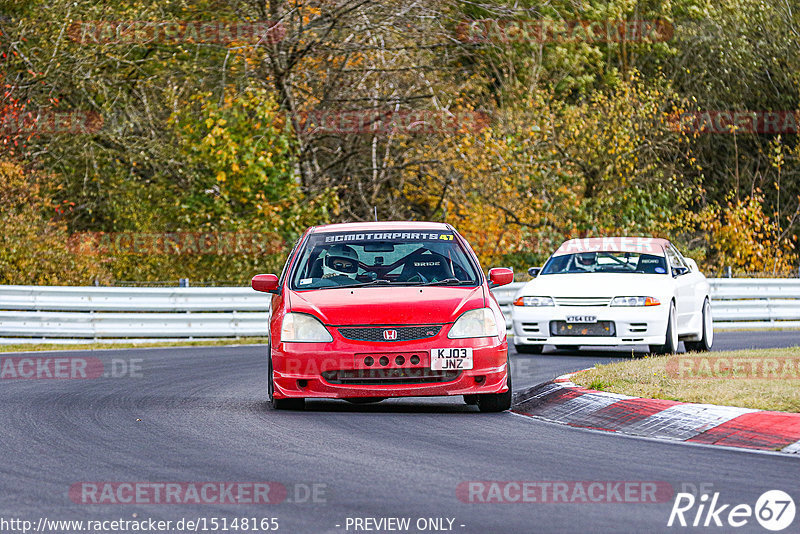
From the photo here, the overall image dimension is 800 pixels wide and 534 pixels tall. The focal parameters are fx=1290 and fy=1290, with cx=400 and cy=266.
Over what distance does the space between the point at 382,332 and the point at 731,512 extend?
4518mm

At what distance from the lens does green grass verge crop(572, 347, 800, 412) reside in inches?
396

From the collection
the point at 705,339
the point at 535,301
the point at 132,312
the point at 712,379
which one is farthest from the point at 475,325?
the point at 132,312

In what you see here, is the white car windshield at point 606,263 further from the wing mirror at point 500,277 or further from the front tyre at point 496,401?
the front tyre at point 496,401

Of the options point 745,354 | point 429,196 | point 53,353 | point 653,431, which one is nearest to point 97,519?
point 653,431

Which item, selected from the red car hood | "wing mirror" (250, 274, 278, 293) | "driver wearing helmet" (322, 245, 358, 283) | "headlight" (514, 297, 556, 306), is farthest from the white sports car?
"wing mirror" (250, 274, 278, 293)

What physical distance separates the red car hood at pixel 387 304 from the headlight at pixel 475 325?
0.05 meters

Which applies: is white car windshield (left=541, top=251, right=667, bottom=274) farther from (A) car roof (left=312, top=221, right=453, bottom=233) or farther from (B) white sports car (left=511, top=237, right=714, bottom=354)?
(A) car roof (left=312, top=221, right=453, bottom=233)

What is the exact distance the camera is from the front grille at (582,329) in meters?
16.5

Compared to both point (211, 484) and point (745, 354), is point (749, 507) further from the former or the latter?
point (745, 354)

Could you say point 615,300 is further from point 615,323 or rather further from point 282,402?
point 282,402

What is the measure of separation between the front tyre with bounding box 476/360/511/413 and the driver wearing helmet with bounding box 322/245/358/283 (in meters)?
1.64

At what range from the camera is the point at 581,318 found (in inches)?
653

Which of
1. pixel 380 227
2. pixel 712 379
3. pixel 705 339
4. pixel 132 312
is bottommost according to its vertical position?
pixel 705 339

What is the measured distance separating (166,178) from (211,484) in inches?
903
